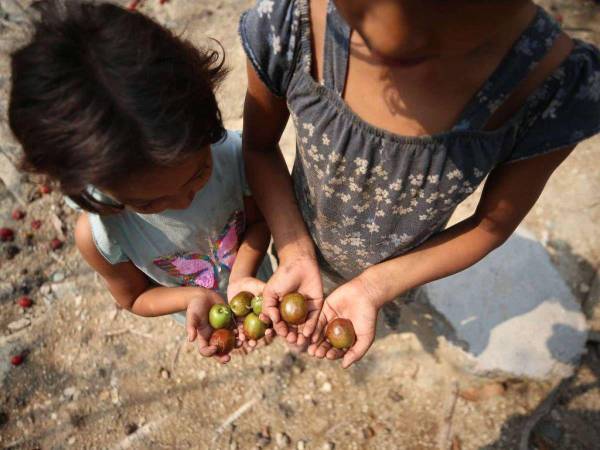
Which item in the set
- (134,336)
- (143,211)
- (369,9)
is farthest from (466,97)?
(134,336)

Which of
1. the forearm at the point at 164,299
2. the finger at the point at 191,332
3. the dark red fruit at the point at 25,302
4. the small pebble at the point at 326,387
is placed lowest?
the dark red fruit at the point at 25,302

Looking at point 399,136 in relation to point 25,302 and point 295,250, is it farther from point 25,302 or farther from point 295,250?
point 25,302

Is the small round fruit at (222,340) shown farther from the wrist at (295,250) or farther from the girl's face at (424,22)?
the girl's face at (424,22)

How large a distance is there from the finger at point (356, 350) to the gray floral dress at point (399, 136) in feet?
1.61

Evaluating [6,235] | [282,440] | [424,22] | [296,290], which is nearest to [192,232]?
[296,290]

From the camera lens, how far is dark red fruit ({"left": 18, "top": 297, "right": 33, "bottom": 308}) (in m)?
3.73

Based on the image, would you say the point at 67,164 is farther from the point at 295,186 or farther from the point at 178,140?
the point at 295,186

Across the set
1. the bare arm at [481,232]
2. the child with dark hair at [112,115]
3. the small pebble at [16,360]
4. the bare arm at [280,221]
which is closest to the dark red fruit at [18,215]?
the small pebble at [16,360]

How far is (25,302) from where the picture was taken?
12.3 feet

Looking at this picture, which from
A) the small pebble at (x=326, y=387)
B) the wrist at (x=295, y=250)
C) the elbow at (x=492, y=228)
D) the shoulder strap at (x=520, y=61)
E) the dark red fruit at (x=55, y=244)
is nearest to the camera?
the shoulder strap at (x=520, y=61)

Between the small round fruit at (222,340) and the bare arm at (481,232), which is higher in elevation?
the bare arm at (481,232)

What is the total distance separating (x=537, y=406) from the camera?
3186mm

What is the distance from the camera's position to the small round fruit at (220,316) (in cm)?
216

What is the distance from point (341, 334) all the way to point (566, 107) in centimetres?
121
